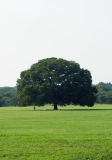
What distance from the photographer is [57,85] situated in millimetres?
64625

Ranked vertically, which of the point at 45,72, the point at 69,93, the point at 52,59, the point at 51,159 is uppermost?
the point at 52,59

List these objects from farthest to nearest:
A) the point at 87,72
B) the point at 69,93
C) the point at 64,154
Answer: the point at 87,72 < the point at 69,93 < the point at 64,154

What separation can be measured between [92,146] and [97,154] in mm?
1493

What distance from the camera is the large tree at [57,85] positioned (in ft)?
205

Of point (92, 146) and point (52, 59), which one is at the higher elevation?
point (52, 59)

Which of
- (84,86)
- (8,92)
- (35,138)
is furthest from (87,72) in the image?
(8,92)

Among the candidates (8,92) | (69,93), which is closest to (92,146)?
(69,93)

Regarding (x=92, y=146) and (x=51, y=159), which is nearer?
(x=51, y=159)

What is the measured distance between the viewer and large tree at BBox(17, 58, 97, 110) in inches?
2457

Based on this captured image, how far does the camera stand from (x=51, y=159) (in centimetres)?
1082

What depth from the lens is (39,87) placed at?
62.1m

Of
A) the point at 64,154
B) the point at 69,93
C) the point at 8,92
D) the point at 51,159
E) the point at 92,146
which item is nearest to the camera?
the point at 51,159

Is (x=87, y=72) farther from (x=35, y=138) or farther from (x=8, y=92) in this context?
(x=8, y=92)

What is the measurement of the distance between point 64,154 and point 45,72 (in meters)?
53.8
